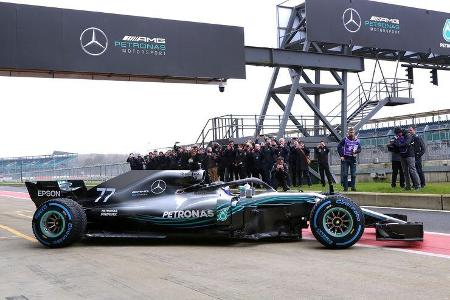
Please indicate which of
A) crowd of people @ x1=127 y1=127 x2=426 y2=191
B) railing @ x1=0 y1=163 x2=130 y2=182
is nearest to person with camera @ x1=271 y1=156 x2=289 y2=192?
crowd of people @ x1=127 y1=127 x2=426 y2=191

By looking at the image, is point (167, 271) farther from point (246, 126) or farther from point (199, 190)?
point (246, 126)

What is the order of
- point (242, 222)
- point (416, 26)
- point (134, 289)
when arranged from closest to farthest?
point (134, 289), point (242, 222), point (416, 26)

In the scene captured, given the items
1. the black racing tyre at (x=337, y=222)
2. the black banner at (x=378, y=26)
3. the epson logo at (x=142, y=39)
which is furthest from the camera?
the black banner at (x=378, y=26)

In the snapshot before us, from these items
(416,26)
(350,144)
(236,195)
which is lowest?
(236,195)

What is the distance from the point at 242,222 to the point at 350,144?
27.0 feet

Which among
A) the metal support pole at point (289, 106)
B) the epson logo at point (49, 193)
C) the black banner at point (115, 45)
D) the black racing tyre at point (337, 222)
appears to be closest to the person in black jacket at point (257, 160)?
the metal support pole at point (289, 106)

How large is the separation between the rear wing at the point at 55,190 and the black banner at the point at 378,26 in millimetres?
19422

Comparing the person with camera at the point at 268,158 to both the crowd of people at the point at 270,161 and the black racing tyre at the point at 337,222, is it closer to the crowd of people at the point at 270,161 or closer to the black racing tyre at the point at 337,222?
the crowd of people at the point at 270,161

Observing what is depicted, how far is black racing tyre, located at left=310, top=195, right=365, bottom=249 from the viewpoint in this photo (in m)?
7.16

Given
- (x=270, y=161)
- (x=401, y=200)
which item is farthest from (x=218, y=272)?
(x=270, y=161)

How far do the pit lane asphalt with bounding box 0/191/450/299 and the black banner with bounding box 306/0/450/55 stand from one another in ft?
66.2

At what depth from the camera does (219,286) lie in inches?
207

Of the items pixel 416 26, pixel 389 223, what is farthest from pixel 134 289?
pixel 416 26

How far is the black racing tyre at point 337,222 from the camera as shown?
716 centimetres
